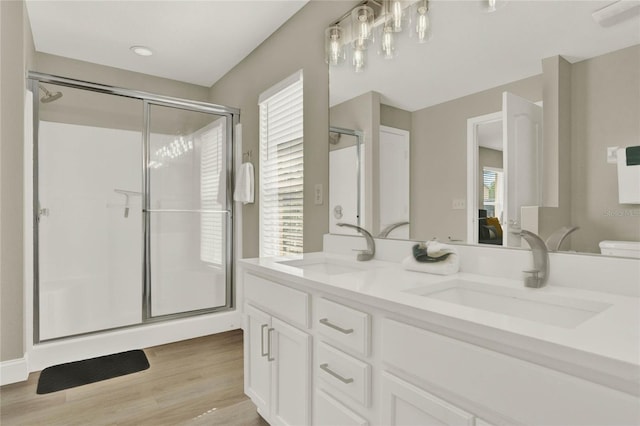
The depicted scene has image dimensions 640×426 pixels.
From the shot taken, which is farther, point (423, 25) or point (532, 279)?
point (423, 25)

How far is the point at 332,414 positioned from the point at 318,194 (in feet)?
4.60

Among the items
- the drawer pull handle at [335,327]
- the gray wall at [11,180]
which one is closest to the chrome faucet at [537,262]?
the drawer pull handle at [335,327]

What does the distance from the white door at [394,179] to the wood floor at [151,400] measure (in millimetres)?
1236

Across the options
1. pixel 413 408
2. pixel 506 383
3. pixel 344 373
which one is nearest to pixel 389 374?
pixel 413 408

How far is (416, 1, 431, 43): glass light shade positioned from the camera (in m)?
1.61

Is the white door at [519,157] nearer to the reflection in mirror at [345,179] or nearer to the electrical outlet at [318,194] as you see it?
the reflection in mirror at [345,179]

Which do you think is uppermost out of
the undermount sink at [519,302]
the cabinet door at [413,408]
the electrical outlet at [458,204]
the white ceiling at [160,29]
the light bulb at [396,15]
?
the white ceiling at [160,29]

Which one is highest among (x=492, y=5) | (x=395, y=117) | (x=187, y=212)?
(x=492, y=5)

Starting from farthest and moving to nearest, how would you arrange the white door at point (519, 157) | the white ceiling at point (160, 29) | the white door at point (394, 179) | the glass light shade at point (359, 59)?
the white ceiling at point (160, 29), the glass light shade at point (359, 59), the white door at point (394, 179), the white door at point (519, 157)

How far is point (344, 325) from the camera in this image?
1.15 metres

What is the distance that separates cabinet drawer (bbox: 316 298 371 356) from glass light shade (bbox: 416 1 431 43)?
1.26 metres

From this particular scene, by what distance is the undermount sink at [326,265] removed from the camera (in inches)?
70.6

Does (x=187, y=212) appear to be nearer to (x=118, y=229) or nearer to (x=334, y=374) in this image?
(x=118, y=229)

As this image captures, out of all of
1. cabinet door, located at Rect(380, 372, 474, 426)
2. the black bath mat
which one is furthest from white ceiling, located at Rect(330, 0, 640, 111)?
the black bath mat
